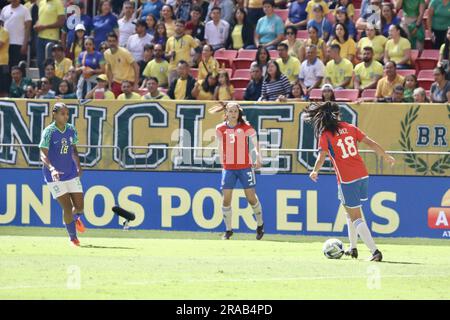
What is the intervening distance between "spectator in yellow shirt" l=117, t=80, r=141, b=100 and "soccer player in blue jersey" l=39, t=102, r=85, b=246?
18.8 ft

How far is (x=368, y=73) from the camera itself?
24062mm

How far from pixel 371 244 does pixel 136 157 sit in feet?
27.4

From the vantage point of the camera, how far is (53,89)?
26469mm

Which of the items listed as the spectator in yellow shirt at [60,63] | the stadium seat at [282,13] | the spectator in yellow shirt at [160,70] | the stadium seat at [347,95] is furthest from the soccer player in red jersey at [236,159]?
the spectator in yellow shirt at [60,63]

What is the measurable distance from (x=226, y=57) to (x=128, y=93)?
10.4 ft

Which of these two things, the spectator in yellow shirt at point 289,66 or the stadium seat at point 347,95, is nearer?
the stadium seat at point 347,95

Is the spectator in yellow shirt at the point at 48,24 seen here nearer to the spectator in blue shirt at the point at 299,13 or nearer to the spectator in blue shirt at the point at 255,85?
the spectator in blue shirt at the point at 299,13

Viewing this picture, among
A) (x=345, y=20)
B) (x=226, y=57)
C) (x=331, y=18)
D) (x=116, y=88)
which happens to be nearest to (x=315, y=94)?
(x=345, y=20)

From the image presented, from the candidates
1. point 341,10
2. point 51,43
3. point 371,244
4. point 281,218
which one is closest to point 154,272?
point 371,244

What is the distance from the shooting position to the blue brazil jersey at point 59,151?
61.1 feet

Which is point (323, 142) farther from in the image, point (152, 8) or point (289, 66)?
point (152, 8)

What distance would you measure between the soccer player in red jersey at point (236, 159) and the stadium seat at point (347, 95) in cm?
363

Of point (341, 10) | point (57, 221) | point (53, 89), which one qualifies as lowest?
point (57, 221)

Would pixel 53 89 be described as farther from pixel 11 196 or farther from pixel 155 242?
pixel 155 242
